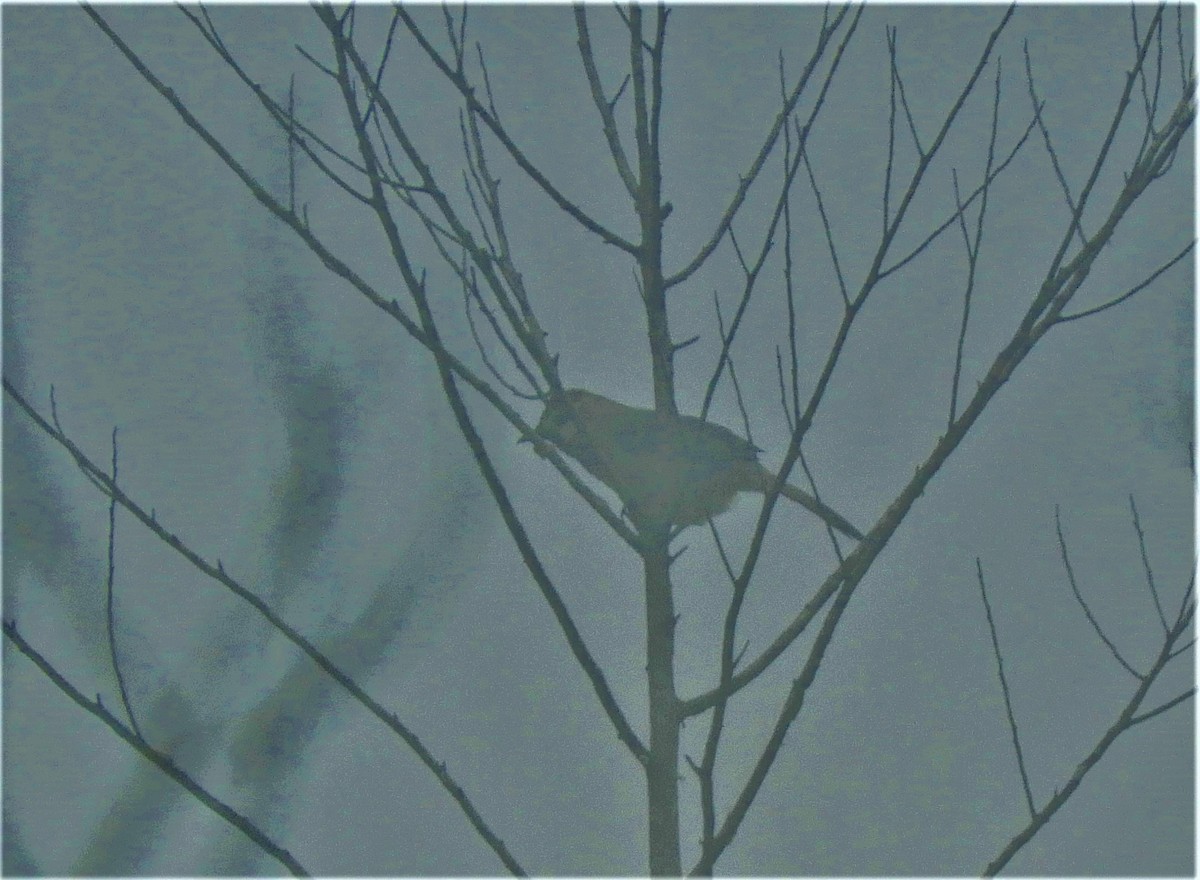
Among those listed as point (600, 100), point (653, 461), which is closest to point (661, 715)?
point (653, 461)

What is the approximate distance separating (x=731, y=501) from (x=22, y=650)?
12.3 feet

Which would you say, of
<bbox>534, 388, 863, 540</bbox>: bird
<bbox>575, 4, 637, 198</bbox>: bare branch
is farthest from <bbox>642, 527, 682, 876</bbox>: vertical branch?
<bbox>575, 4, 637, 198</bbox>: bare branch

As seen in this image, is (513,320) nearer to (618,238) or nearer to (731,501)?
(618,238)

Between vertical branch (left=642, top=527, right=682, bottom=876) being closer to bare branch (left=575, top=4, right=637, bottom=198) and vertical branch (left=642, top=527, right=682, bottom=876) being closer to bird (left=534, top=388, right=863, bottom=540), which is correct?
bird (left=534, top=388, right=863, bottom=540)

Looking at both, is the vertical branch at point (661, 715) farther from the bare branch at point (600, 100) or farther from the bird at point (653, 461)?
the bare branch at point (600, 100)

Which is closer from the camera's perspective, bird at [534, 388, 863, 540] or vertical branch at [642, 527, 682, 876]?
vertical branch at [642, 527, 682, 876]

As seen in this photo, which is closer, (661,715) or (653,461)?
(661,715)

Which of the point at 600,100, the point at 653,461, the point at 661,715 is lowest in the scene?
the point at 661,715

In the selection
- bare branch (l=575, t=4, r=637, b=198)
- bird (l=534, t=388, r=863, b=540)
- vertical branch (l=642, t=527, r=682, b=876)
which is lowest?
vertical branch (l=642, t=527, r=682, b=876)

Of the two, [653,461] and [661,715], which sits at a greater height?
[653,461]

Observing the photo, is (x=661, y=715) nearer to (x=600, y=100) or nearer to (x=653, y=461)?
(x=653, y=461)

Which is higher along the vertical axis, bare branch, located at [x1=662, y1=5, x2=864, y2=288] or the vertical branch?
bare branch, located at [x1=662, y1=5, x2=864, y2=288]

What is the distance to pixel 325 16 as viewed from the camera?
250cm

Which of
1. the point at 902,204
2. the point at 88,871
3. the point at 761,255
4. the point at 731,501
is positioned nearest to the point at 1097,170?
the point at 902,204
